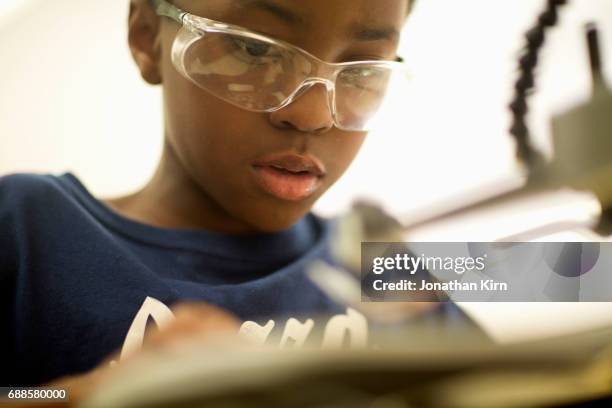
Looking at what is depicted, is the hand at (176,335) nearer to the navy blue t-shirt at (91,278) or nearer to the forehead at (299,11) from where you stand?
the navy blue t-shirt at (91,278)

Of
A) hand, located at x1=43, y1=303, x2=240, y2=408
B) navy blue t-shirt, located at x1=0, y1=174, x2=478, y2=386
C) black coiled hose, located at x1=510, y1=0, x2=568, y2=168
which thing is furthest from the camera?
black coiled hose, located at x1=510, y1=0, x2=568, y2=168

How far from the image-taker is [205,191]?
→ 540 millimetres

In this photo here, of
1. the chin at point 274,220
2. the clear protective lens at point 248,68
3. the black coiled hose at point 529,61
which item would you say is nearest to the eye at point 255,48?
the clear protective lens at point 248,68

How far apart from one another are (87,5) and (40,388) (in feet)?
1.00

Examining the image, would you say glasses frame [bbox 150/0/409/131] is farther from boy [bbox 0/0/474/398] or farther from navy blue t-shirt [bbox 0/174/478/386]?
navy blue t-shirt [bbox 0/174/478/386]

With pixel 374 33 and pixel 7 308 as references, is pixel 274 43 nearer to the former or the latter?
pixel 374 33

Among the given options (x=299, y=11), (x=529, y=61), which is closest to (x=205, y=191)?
(x=299, y=11)

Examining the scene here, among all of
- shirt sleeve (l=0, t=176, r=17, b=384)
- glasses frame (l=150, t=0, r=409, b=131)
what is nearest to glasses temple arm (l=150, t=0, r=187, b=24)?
glasses frame (l=150, t=0, r=409, b=131)

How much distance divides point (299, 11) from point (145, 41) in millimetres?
138

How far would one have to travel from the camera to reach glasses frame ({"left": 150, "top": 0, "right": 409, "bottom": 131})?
0.48m

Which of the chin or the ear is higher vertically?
the ear

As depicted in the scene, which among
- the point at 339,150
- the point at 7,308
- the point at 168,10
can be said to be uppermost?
the point at 168,10

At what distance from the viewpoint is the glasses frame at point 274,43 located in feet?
1.57

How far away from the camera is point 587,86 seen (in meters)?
0.59
